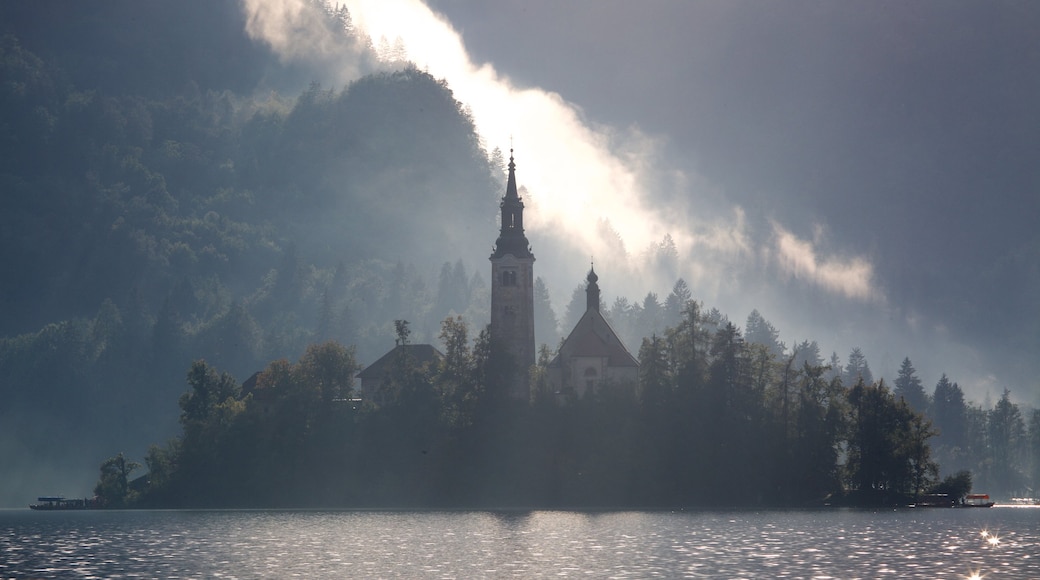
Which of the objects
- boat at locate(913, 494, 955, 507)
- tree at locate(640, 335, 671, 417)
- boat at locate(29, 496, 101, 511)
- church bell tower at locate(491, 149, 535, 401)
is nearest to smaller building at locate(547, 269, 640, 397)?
church bell tower at locate(491, 149, 535, 401)

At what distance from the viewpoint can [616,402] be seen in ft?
430

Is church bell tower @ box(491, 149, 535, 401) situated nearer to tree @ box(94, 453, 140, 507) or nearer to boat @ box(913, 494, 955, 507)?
boat @ box(913, 494, 955, 507)

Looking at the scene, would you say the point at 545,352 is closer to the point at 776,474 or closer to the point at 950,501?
the point at 776,474

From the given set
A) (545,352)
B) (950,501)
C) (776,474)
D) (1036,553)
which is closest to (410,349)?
(545,352)

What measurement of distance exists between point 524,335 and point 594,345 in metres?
8.82

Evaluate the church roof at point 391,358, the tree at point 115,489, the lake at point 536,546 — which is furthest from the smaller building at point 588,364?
the tree at point 115,489

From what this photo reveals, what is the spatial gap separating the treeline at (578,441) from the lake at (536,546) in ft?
35.4

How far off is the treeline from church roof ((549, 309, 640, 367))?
758 centimetres

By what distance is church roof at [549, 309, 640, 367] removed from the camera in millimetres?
→ 145625

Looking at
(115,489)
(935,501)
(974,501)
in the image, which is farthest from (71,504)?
(974,501)

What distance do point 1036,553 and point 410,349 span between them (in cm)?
8967

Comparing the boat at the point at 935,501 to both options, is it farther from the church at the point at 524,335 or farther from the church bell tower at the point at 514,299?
the church bell tower at the point at 514,299

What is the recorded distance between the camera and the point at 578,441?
130 metres

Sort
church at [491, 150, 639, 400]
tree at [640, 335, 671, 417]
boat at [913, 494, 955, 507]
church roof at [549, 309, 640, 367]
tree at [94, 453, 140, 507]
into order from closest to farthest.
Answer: boat at [913, 494, 955, 507]
tree at [640, 335, 671, 417]
church at [491, 150, 639, 400]
church roof at [549, 309, 640, 367]
tree at [94, 453, 140, 507]
